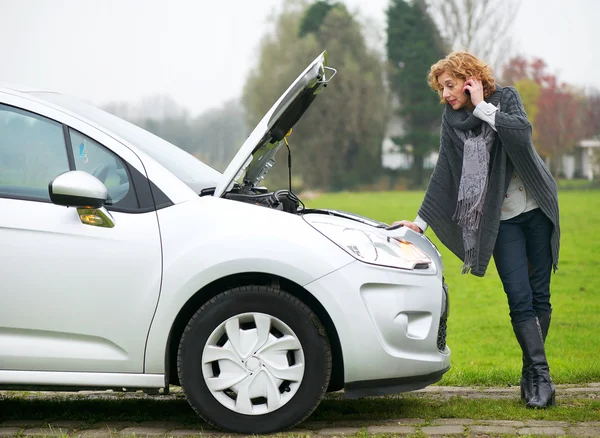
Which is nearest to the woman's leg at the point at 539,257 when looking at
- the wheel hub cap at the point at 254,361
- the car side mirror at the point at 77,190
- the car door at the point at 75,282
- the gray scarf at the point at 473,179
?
the gray scarf at the point at 473,179

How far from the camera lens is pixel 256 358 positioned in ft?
13.5

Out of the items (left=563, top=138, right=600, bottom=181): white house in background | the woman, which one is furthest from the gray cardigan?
(left=563, top=138, right=600, bottom=181): white house in background

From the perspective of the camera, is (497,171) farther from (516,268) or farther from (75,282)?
(75,282)

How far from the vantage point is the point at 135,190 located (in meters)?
4.26

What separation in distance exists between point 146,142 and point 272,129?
67 cm

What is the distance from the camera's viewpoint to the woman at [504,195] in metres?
4.72

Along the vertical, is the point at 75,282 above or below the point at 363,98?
below

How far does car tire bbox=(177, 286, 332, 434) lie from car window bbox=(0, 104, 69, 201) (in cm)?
99

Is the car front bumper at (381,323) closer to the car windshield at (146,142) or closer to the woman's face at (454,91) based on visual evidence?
the car windshield at (146,142)

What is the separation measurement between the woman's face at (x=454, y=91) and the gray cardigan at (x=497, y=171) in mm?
59

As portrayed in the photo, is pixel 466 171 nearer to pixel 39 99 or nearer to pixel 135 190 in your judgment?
pixel 135 190

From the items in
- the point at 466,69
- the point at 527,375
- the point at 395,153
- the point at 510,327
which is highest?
the point at 395,153

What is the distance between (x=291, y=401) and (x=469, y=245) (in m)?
1.39

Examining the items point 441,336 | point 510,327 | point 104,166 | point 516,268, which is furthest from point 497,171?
point 510,327
